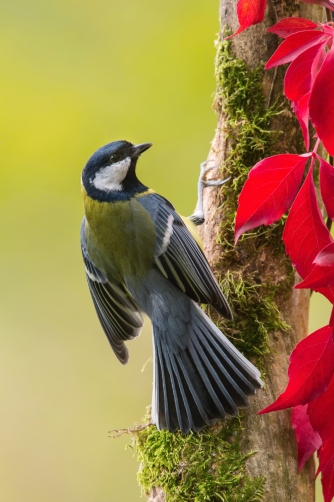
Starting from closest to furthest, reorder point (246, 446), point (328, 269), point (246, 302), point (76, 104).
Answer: point (328, 269), point (246, 446), point (246, 302), point (76, 104)

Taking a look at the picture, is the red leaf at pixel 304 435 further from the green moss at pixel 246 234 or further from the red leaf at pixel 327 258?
the red leaf at pixel 327 258

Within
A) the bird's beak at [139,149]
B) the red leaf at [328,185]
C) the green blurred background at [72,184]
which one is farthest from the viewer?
the green blurred background at [72,184]

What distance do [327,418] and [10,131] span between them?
2794mm

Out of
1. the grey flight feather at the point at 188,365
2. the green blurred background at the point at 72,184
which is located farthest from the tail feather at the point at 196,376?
the green blurred background at the point at 72,184

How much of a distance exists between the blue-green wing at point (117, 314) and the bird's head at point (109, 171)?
0.33 metres

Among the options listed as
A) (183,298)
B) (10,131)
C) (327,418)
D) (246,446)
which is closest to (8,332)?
(10,131)

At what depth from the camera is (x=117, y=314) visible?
96.3 inches

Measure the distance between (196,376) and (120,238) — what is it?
67 cm

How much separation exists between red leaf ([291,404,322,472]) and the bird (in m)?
0.21

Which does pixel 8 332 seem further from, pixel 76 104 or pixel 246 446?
pixel 246 446

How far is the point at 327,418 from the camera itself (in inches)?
49.2

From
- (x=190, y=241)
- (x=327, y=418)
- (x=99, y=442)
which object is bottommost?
(x=99, y=442)

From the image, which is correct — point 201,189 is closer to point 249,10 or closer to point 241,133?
point 241,133

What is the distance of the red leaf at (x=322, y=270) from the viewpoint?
962 millimetres
